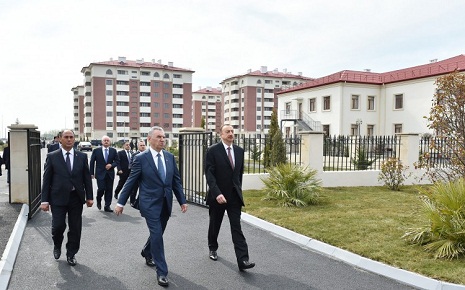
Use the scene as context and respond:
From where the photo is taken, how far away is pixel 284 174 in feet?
33.5

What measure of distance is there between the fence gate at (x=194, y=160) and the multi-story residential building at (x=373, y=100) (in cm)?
2874

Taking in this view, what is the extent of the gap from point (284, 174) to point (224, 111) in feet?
292

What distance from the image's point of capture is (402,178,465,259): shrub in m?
5.50

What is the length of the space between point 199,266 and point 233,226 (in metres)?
Answer: 0.78

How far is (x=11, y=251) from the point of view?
558 cm

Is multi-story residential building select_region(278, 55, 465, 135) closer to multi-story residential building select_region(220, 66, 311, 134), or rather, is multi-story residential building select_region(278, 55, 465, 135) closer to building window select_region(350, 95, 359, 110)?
building window select_region(350, 95, 359, 110)

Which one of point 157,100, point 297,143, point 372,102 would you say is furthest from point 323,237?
point 157,100

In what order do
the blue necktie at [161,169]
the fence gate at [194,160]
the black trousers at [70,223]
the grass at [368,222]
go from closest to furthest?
the blue necktie at [161,169]
the grass at [368,222]
the black trousers at [70,223]
the fence gate at [194,160]

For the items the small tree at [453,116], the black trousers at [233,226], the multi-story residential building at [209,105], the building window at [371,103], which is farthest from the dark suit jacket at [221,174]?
the multi-story residential building at [209,105]

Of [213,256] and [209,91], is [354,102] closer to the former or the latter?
[213,256]

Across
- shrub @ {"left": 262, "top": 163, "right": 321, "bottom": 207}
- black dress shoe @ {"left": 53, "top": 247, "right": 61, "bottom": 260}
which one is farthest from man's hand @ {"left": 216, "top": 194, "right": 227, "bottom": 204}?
shrub @ {"left": 262, "top": 163, "right": 321, "bottom": 207}

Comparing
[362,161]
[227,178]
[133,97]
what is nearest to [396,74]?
[362,161]

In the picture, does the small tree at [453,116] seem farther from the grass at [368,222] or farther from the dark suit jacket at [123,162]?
the dark suit jacket at [123,162]

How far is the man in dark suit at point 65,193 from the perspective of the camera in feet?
17.6
